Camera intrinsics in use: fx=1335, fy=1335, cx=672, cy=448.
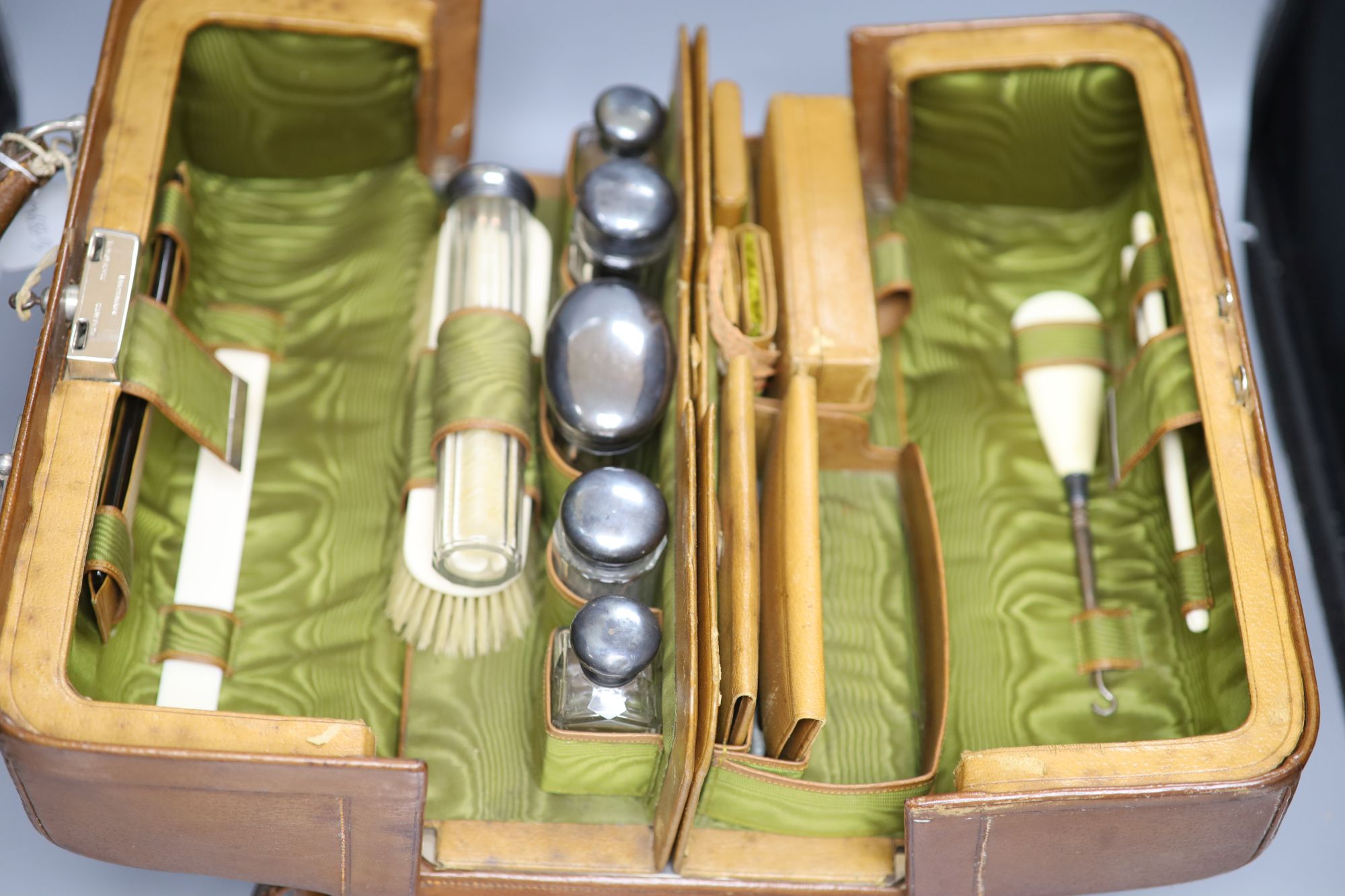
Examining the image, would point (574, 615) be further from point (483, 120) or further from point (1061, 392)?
point (483, 120)

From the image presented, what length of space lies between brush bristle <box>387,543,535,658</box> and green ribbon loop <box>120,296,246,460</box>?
276mm

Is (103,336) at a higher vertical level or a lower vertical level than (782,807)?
higher

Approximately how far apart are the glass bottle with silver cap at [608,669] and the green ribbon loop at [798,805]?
103 mm

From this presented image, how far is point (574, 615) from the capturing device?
4.51ft

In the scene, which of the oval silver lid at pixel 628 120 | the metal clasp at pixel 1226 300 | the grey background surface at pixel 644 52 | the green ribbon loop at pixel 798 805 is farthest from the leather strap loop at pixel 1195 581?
the oval silver lid at pixel 628 120

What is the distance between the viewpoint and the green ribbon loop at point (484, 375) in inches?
59.5

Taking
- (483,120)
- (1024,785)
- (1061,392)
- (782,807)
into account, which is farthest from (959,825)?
(483,120)

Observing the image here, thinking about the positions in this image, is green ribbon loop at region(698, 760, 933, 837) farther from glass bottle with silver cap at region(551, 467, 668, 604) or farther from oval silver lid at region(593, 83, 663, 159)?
oval silver lid at region(593, 83, 663, 159)

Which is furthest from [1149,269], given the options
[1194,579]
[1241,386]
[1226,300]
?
[1194,579]

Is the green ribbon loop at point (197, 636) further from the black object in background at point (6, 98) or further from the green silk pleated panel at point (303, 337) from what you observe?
the black object in background at point (6, 98)

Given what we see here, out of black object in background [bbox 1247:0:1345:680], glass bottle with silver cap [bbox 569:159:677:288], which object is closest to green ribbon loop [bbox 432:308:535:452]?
glass bottle with silver cap [bbox 569:159:677:288]

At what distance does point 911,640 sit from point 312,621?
710 mm

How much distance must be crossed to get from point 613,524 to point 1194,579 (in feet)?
2.19

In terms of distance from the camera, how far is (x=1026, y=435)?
5.76 feet
